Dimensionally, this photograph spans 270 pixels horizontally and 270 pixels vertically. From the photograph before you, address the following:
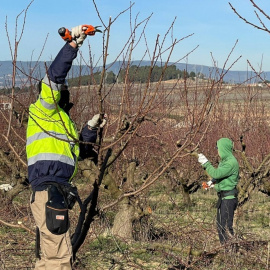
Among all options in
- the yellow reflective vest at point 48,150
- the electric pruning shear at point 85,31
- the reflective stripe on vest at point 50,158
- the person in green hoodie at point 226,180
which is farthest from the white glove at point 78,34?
the person in green hoodie at point 226,180

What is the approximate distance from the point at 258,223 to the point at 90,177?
3245 mm

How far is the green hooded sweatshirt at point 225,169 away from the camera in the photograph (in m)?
5.72

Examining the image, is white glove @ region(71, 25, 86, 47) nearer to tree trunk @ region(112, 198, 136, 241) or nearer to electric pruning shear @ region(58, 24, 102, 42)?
electric pruning shear @ region(58, 24, 102, 42)

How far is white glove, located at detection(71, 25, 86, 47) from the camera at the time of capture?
2.94m

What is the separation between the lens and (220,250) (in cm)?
486

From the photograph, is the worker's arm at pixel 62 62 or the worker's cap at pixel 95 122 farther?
the worker's cap at pixel 95 122

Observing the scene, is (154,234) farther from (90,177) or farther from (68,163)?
(68,163)

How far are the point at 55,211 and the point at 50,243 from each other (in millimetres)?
282

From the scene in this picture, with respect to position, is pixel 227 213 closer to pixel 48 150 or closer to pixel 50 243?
pixel 50 243

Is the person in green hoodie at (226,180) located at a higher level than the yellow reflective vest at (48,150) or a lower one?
lower

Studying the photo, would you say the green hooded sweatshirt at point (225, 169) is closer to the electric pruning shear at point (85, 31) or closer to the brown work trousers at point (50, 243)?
the brown work trousers at point (50, 243)

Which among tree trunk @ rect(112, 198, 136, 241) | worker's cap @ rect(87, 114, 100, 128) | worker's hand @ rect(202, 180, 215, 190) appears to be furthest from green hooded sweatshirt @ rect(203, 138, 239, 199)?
worker's cap @ rect(87, 114, 100, 128)

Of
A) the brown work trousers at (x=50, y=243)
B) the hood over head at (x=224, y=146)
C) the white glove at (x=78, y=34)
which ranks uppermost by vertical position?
the white glove at (x=78, y=34)

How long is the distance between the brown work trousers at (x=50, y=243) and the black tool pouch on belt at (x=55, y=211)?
0.09 metres
